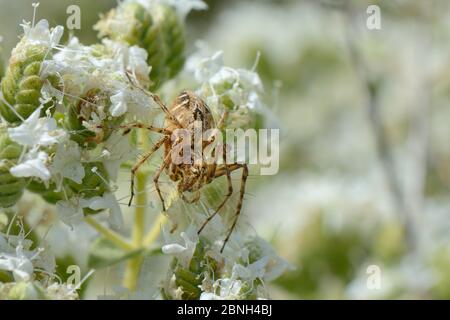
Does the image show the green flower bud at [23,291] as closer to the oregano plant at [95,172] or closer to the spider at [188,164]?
the oregano plant at [95,172]

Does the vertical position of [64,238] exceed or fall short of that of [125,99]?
it falls short

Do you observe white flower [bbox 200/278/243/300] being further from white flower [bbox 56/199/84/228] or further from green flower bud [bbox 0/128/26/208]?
green flower bud [bbox 0/128/26/208]

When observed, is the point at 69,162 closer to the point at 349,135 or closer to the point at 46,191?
the point at 46,191

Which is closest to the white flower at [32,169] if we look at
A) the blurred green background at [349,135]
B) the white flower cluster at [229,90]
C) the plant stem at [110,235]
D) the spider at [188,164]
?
the spider at [188,164]

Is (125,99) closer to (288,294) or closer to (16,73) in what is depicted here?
(16,73)

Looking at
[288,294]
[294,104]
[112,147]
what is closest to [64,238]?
[112,147]
